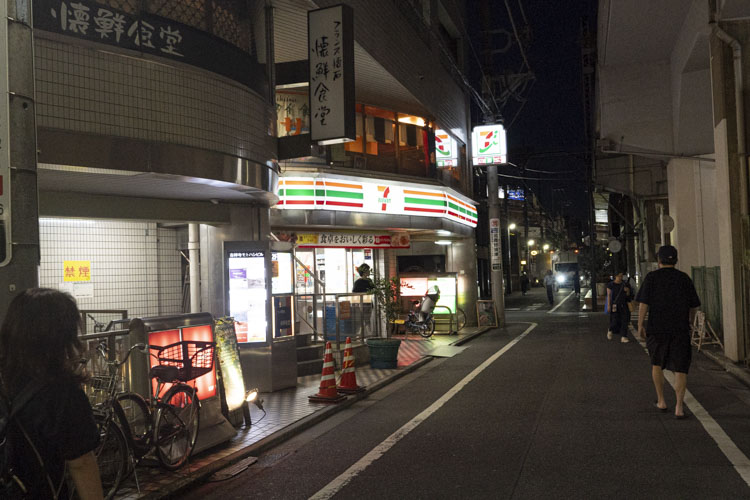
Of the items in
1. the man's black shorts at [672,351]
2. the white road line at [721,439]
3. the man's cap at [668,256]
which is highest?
the man's cap at [668,256]

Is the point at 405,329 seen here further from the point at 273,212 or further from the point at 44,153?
the point at 44,153

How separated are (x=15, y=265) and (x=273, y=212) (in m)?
10.8

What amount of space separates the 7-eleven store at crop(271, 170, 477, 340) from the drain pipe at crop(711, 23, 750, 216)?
27.2 feet

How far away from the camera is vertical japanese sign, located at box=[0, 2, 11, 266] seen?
3971 millimetres

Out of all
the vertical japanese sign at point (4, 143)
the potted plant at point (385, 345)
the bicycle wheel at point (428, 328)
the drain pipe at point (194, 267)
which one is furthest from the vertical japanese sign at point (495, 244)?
the vertical japanese sign at point (4, 143)

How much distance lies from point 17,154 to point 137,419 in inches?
121

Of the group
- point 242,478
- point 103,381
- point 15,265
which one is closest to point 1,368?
point 15,265

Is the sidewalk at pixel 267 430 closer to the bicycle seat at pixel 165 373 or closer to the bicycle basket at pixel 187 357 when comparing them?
the bicycle seat at pixel 165 373

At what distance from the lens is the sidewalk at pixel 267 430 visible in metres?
6.07

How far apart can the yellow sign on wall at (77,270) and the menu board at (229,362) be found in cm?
333

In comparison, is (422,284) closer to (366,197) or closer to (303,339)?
(366,197)

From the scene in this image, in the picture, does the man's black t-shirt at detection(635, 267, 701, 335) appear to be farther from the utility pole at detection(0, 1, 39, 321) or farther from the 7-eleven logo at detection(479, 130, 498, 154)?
the 7-eleven logo at detection(479, 130, 498, 154)

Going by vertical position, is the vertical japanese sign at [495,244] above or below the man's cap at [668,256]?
above

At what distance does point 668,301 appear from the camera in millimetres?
7793
